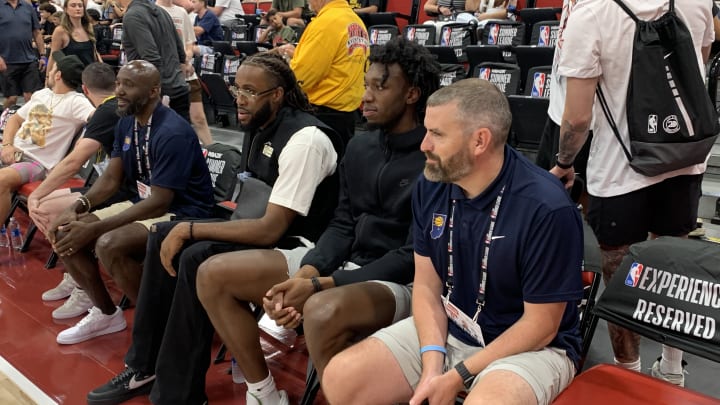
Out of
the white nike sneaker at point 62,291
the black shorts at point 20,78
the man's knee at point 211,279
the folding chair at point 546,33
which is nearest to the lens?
the man's knee at point 211,279

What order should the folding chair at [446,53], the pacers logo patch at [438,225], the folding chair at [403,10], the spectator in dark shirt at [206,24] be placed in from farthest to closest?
the spectator in dark shirt at [206,24]
the folding chair at [403,10]
the folding chair at [446,53]
the pacers logo patch at [438,225]

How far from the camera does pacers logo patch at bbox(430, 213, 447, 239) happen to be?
1.92 meters

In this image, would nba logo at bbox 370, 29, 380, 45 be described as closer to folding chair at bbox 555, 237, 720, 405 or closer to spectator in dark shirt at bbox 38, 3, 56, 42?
spectator in dark shirt at bbox 38, 3, 56, 42

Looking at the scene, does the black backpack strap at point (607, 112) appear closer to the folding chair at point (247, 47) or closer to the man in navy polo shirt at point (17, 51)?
the folding chair at point (247, 47)

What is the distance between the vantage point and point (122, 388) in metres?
2.76

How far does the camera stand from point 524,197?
1.77 metres

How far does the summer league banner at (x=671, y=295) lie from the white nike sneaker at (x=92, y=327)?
2428 mm

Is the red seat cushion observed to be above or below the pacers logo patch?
below

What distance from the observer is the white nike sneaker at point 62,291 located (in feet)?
12.5

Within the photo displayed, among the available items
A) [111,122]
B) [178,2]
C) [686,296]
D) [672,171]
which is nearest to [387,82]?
[672,171]

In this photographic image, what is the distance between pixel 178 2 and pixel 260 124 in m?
4.68

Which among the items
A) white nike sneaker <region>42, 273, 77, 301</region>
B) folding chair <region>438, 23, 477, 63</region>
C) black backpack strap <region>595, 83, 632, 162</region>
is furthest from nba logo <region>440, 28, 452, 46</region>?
black backpack strap <region>595, 83, 632, 162</region>

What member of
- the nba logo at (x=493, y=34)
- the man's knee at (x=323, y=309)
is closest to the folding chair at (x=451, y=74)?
the nba logo at (x=493, y=34)

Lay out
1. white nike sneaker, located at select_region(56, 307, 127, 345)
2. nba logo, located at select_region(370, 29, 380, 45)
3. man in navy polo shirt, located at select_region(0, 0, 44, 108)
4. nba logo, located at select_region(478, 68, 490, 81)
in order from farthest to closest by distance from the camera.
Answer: man in navy polo shirt, located at select_region(0, 0, 44, 108)
nba logo, located at select_region(370, 29, 380, 45)
nba logo, located at select_region(478, 68, 490, 81)
white nike sneaker, located at select_region(56, 307, 127, 345)
